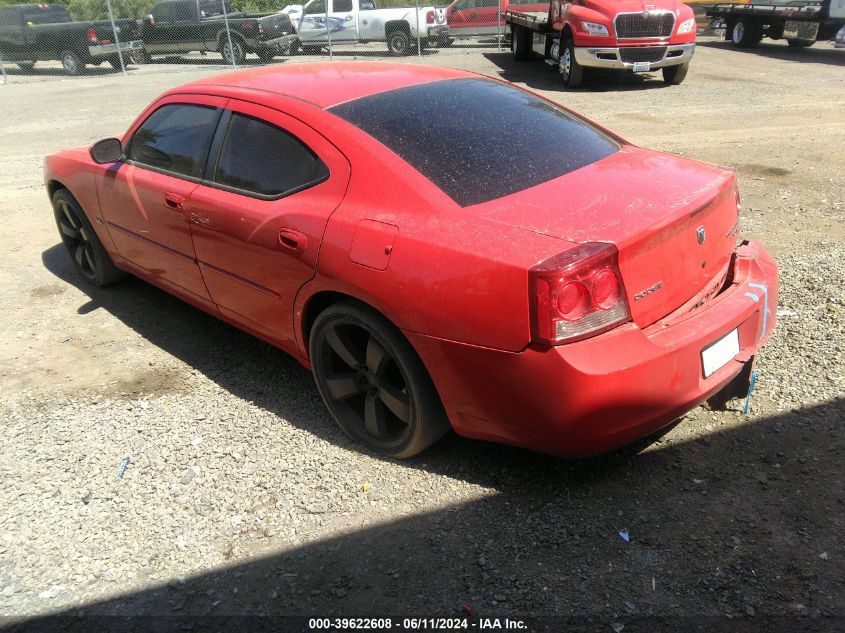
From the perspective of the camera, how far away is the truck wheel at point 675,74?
1320cm

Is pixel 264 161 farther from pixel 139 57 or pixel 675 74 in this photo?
pixel 139 57

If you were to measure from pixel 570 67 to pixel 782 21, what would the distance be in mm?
7138

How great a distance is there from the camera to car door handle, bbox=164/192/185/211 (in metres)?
3.81

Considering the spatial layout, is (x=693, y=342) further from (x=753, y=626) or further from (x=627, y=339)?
(x=753, y=626)

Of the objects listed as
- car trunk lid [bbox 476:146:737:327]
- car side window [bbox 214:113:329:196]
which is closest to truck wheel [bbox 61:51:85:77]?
car side window [bbox 214:113:329:196]

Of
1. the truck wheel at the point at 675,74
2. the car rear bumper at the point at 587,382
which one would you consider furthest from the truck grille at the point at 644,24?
the car rear bumper at the point at 587,382

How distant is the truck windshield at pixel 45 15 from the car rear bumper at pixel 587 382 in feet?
73.7

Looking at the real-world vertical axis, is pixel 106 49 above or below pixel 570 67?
above

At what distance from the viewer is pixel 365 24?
21547mm

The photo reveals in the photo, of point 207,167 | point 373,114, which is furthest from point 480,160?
point 207,167

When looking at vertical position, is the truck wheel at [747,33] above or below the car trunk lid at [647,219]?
below

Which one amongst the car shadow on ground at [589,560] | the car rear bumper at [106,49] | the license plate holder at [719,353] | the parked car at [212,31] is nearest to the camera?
the car shadow on ground at [589,560]

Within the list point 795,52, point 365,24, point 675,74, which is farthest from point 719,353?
point 365,24

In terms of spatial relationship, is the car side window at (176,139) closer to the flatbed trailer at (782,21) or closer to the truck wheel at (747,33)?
the flatbed trailer at (782,21)
